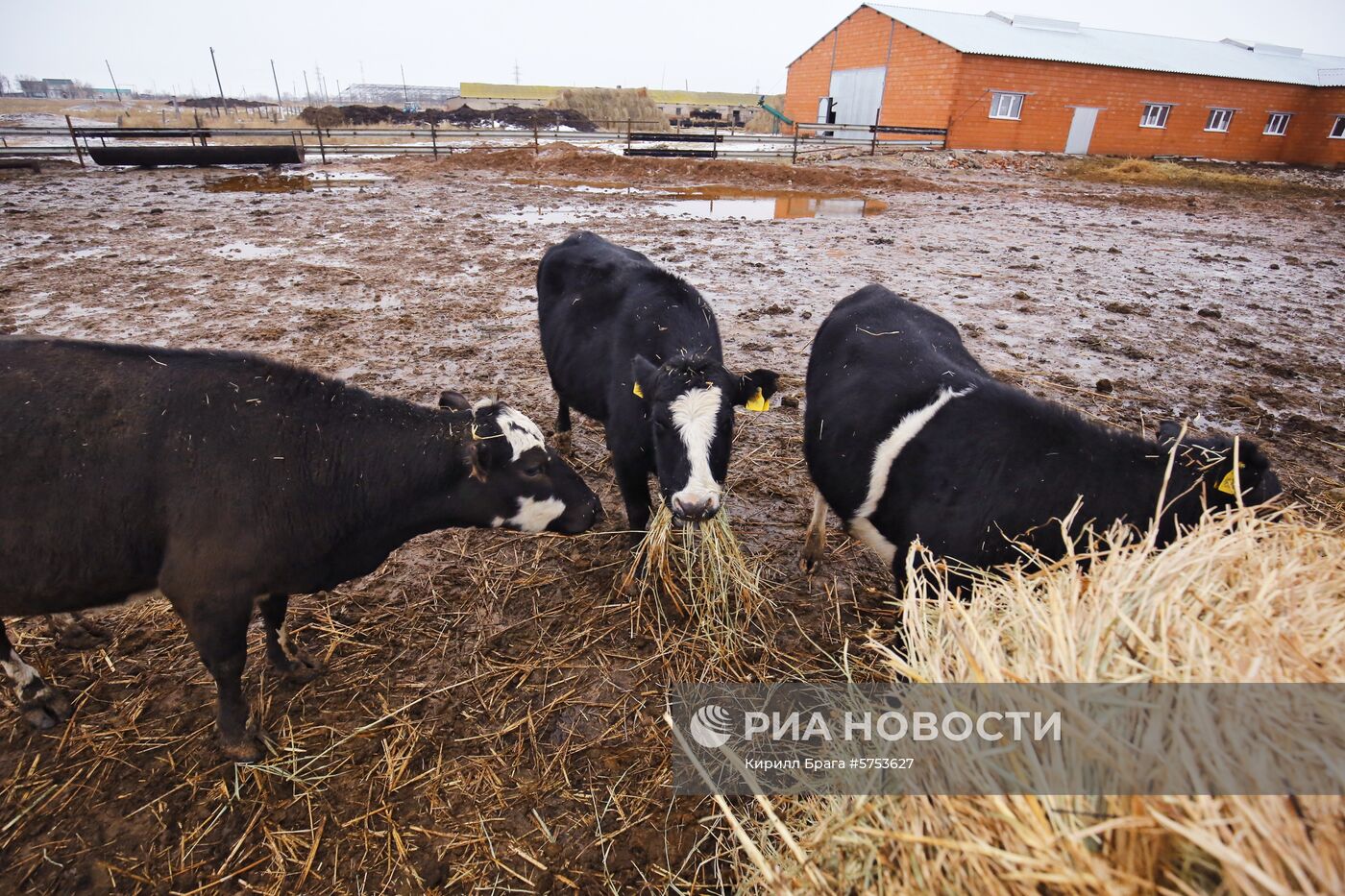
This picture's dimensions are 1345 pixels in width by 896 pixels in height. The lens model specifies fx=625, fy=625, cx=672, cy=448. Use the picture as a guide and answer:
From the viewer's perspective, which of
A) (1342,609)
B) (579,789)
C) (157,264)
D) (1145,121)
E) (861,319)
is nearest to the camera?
(1342,609)

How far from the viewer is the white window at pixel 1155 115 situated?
117 feet

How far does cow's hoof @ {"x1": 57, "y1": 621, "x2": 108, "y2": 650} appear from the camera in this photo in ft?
11.1

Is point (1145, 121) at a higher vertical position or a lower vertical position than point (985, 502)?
higher

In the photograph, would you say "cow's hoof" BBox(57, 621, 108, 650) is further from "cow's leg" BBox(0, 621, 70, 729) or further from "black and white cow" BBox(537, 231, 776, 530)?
"black and white cow" BBox(537, 231, 776, 530)

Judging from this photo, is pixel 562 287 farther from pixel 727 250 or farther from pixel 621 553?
pixel 727 250

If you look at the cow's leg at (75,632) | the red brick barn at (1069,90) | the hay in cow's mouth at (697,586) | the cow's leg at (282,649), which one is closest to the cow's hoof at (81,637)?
the cow's leg at (75,632)

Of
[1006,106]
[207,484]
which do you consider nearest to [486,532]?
[207,484]

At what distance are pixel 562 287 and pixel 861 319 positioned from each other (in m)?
2.50

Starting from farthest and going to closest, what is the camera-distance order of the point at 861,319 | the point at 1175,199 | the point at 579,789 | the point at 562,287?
1. the point at 1175,199
2. the point at 562,287
3. the point at 861,319
4. the point at 579,789

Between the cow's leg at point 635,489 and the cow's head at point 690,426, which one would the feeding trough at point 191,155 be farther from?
the cow's head at point 690,426

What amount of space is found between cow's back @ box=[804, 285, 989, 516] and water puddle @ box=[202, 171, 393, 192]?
1911 centimetres

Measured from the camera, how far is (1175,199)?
789 inches

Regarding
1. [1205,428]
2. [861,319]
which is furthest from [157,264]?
[1205,428]

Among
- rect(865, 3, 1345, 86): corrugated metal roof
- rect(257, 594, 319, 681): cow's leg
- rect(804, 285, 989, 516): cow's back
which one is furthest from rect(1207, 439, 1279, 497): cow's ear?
rect(865, 3, 1345, 86): corrugated metal roof
